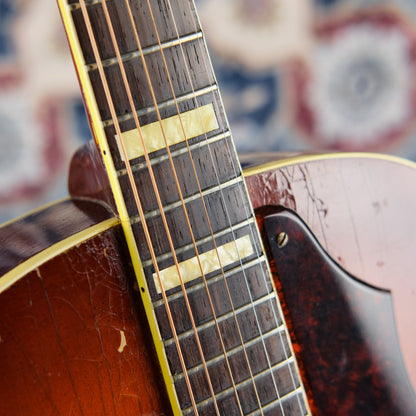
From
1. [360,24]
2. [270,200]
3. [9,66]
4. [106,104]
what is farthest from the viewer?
[360,24]

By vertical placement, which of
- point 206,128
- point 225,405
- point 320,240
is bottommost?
point 225,405

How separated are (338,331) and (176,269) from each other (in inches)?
8.0

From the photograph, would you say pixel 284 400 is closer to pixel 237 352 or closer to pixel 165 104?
pixel 237 352

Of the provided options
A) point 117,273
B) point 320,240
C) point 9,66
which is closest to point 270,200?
point 320,240

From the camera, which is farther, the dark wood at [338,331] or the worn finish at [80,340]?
the dark wood at [338,331]

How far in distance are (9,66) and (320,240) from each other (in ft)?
1.89

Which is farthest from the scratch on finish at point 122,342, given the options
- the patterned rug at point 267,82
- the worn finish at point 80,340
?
the patterned rug at point 267,82

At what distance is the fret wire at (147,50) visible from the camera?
1.31 ft

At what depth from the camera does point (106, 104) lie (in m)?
0.40

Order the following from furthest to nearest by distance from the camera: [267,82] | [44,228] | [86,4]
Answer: [267,82], [44,228], [86,4]

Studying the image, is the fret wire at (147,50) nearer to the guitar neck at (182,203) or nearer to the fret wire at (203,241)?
the guitar neck at (182,203)

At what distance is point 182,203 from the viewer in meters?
0.44

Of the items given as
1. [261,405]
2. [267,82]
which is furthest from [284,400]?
[267,82]

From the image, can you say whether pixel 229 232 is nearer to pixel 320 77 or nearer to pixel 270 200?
pixel 270 200
